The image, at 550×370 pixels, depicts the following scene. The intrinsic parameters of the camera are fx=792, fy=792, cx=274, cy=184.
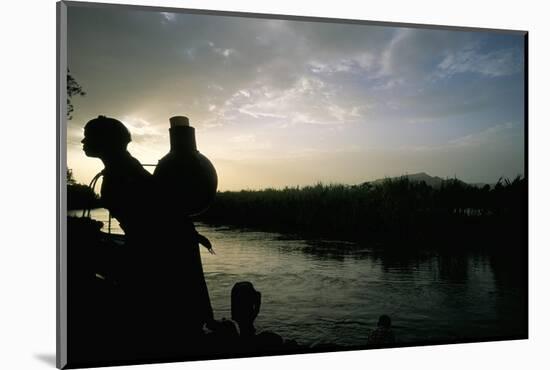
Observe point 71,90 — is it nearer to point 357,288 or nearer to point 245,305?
point 245,305

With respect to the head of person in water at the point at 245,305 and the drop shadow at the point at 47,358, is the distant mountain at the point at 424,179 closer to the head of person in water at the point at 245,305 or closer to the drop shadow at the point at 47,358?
the head of person in water at the point at 245,305

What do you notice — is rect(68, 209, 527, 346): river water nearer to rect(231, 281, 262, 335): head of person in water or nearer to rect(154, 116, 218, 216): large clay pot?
rect(231, 281, 262, 335): head of person in water

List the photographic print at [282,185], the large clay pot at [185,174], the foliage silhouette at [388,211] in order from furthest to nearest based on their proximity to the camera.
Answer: the foliage silhouette at [388,211] → the large clay pot at [185,174] → the photographic print at [282,185]

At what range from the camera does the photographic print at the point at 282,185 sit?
16.9 ft

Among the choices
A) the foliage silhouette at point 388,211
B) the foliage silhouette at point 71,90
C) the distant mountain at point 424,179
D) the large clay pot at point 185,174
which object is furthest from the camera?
the distant mountain at point 424,179

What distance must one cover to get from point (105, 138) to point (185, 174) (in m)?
0.59

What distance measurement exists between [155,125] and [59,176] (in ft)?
2.37

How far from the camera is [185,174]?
5.39 metres

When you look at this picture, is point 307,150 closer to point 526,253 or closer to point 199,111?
point 199,111

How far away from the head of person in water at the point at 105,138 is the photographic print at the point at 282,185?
11mm

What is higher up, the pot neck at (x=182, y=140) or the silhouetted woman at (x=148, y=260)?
the pot neck at (x=182, y=140)

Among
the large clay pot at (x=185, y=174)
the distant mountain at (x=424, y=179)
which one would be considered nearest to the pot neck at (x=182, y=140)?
the large clay pot at (x=185, y=174)

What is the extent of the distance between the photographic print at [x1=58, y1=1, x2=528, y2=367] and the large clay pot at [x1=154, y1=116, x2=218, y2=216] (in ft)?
0.04

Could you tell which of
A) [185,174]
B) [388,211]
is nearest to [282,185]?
[185,174]
